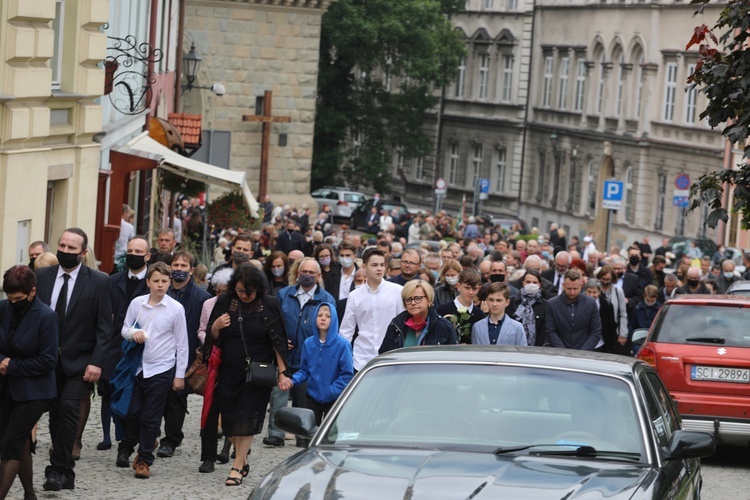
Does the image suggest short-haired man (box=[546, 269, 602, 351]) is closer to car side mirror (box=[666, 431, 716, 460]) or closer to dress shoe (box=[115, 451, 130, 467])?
dress shoe (box=[115, 451, 130, 467])

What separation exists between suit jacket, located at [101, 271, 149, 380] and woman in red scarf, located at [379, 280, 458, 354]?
6.68 feet

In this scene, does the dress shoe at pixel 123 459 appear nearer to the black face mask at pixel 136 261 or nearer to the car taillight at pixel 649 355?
the black face mask at pixel 136 261

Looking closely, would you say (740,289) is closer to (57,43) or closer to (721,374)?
(721,374)

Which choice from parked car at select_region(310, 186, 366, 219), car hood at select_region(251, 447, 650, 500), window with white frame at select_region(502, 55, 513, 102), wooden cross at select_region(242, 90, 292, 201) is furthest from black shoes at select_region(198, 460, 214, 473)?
window with white frame at select_region(502, 55, 513, 102)

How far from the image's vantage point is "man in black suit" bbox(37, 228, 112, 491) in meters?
11.5

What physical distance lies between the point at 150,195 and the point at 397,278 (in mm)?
14957

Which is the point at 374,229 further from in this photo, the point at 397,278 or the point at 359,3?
the point at 397,278

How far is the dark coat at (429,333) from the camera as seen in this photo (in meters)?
12.6

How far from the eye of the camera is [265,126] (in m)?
55.7

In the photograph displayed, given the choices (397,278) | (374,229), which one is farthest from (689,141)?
(397,278)

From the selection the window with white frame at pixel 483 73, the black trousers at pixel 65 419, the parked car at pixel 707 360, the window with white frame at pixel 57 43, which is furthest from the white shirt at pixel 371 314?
the window with white frame at pixel 483 73

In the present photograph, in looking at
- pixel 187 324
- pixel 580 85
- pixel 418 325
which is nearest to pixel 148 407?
pixel 187 324

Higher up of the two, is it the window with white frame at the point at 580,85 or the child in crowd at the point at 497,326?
the window with white frame at the point at 580,85

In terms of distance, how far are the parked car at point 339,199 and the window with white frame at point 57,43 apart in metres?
49.6
